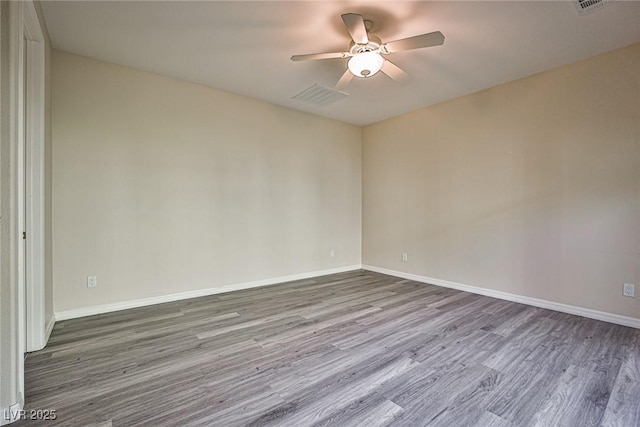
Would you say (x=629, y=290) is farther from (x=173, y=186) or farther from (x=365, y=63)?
(x=173, y=186)

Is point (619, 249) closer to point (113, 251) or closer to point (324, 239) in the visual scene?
point (324, 239)

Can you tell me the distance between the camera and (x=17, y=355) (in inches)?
59.8

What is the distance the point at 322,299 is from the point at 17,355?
103 inches

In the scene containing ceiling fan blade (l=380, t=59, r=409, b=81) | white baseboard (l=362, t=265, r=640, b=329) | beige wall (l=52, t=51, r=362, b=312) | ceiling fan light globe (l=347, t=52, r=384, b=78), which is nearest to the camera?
ceiling fan light globe (l=347, t=52, r=384, b=78)

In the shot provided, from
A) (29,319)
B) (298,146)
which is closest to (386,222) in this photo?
(298,146)

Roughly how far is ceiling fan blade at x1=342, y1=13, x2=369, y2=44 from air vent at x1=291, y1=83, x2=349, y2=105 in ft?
4.56

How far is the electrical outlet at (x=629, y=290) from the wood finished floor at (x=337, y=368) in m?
0.32

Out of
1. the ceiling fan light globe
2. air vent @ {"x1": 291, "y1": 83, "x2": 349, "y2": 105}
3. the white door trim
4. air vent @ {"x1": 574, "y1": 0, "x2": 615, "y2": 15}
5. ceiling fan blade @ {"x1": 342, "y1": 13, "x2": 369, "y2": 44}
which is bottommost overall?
the white door trim

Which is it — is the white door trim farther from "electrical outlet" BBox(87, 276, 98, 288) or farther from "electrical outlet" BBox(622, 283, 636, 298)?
"electrical outlet" BBox(622, 283, 636, 298)

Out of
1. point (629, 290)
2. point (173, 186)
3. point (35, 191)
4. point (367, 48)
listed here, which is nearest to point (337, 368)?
point (367, 48)

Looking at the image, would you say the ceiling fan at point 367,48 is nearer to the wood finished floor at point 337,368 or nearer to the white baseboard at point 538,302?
the wood finished floor at point 337,368

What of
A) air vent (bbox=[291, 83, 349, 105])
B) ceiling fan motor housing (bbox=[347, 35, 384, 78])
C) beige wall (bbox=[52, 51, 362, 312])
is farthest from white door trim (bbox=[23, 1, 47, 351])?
air vent (bbox=[291, 83, 349, 105])

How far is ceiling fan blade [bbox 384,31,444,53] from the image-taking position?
6.73 ft

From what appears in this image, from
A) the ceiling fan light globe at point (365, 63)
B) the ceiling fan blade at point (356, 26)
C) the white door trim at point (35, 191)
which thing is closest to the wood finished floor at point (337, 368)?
the white door trim at point (35, 191)
